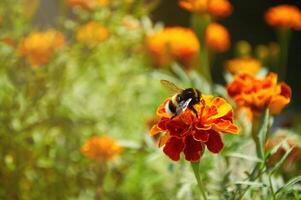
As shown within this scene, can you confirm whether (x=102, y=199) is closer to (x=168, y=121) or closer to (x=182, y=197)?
(x=182, y=197)

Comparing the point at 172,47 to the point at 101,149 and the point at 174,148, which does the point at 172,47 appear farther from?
the point at 174,148

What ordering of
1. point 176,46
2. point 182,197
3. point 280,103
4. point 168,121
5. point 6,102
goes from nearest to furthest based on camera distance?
point 168,121 < point 280,103 < point 182,197 < point 6,102 < point 176,46

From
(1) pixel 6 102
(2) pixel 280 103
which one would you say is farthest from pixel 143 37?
(2) pixel 280 103

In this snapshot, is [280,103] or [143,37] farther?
[143,37]

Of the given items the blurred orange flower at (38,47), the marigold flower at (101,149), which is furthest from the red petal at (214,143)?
the blurred orange flower at (38,47)

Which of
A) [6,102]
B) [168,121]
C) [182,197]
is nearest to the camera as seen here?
[168,121]

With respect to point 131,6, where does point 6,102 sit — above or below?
below

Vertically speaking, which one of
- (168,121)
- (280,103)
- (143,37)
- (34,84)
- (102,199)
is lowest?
(168,121)
